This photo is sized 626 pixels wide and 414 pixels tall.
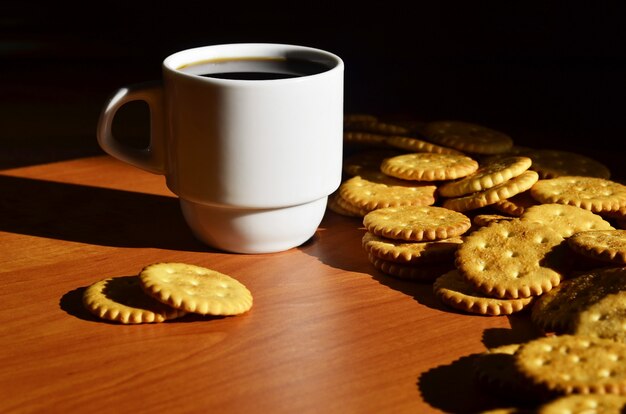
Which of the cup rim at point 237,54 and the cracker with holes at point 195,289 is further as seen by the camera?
the cup rim at point 237,54

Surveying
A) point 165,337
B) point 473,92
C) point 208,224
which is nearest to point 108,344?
point 165,337

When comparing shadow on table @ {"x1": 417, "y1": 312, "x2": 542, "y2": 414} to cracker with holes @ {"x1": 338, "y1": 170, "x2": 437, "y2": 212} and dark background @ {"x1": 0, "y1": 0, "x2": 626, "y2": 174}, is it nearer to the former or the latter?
cracker with holes @ {"x1": 338, "y1": 170, "x2": 437, "y2": 212}

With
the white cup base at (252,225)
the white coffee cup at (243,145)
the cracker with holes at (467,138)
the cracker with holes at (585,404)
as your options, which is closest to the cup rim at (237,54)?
the white coffee cup at (243,145)

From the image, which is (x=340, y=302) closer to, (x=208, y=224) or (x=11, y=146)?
(x=208, y=224)

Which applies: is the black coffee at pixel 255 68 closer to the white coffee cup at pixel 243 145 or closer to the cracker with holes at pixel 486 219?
the white coffee cup at pixel 243 145

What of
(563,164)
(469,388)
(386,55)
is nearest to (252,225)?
(469,388)

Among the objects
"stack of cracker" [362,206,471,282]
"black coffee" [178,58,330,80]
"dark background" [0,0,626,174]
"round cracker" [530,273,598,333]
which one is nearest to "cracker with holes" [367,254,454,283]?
"stack of cracker" [362,206,471,282]

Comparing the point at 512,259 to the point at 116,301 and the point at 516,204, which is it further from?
the point at 116,301
